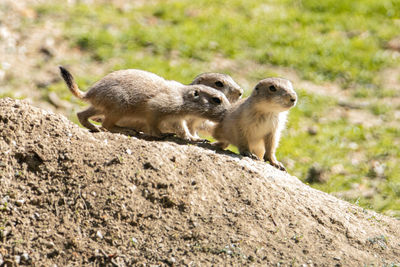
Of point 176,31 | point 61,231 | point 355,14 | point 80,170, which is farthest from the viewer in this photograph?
point 355,14

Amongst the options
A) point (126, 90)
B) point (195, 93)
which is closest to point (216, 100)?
point (195, 93)

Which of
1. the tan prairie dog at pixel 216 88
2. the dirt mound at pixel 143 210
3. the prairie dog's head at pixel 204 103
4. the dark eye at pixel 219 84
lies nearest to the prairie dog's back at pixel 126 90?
the prairie dog's head at pixel 204 103

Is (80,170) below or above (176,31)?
above

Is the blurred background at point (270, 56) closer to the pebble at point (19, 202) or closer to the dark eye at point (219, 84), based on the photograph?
the dark eye at point (219, 84)

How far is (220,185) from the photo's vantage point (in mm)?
5281

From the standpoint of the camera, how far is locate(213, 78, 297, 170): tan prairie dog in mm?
6645

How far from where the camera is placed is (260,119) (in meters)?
6.73

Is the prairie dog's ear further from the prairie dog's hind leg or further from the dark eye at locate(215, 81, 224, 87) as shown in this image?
the prairie dog's hind leg

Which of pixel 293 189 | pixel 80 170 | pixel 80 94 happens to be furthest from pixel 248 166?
pixel 80 94

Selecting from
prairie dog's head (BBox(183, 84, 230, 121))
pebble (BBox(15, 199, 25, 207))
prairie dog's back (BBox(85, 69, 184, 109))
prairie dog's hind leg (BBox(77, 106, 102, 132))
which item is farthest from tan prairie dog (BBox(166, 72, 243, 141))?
pebble (BBox(15, 199, 25, 207))

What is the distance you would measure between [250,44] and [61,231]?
956 centimetres

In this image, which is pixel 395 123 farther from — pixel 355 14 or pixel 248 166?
pixel 248 166

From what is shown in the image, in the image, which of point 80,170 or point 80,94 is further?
point 80,94

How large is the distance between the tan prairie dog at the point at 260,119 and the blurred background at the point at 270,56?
2495 millimetres
